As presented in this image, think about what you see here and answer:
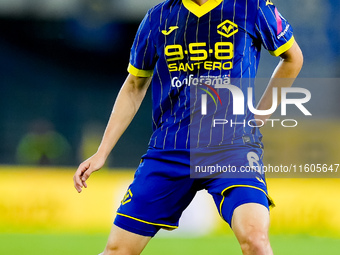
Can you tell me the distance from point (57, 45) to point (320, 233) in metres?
7.39

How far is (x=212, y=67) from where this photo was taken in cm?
312

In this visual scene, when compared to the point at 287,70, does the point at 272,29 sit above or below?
above

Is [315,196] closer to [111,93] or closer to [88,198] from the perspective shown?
[88,198]

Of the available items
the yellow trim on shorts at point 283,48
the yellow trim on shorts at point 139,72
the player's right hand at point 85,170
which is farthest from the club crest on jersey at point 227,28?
the player's right hand at point 85,170

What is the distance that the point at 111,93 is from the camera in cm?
1303

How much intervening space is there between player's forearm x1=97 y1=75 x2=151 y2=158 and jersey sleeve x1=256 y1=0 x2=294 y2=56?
713 millimetres

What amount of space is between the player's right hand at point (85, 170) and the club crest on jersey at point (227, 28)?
86 centimetres

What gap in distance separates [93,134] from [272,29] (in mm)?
8423

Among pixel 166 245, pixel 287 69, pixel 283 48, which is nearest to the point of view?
pixel 283 48

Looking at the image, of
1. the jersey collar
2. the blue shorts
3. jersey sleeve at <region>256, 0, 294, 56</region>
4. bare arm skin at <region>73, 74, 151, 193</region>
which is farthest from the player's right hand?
jersey sleeve at <region>256, 0, 294, 56</region>

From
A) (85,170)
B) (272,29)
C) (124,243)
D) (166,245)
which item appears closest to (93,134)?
(166,245)

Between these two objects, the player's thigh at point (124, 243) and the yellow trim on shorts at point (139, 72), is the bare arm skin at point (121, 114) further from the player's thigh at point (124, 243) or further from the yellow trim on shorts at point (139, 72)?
the player's thigh at point (124, 243)

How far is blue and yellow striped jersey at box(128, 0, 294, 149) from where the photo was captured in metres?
3.10

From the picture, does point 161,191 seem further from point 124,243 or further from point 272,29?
point 272,29
